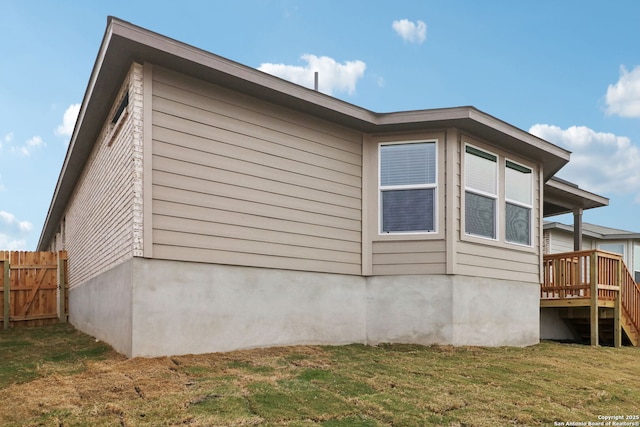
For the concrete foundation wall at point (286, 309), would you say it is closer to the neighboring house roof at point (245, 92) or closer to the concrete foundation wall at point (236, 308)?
the concrete foundation wall at point (236, 308)

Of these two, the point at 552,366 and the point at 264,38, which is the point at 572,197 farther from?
→ the point at 264,38

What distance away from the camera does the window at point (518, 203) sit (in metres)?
9.09

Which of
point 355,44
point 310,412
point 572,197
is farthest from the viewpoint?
point 355,44

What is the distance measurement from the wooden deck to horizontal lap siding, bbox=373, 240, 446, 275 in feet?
12.4

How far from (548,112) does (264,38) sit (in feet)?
36.9

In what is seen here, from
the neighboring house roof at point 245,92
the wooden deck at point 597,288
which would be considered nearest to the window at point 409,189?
the neighboring house roof at point 245,92

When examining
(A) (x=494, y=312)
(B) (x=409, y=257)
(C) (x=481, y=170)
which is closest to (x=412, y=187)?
(B) (x=409, y=257)

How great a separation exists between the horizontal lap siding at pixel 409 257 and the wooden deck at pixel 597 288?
378cm

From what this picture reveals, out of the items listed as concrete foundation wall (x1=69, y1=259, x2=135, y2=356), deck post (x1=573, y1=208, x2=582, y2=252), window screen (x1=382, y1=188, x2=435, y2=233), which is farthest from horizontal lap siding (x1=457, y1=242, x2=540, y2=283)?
concrete foundation wall (x1=69, y1=259, x2=135, y2=356)

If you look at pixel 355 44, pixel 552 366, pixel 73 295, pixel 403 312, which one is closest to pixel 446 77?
pixel 355 44

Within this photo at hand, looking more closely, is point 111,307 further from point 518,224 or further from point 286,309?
point 518,224

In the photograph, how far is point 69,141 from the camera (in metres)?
9.83

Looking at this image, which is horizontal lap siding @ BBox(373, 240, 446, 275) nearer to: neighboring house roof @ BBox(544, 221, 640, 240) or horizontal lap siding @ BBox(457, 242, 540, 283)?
horizontal lap siding @ BBox(457, 242, 540, 283)

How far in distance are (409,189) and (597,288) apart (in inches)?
186
